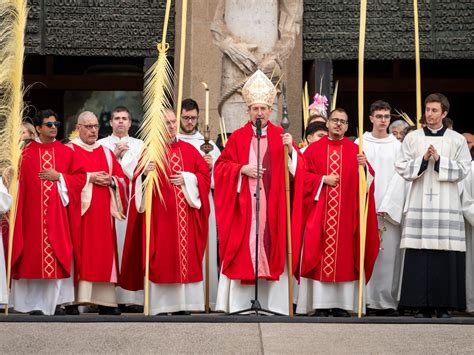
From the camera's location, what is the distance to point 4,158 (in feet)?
41.4

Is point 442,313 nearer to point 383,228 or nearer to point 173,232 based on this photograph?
point 383,228

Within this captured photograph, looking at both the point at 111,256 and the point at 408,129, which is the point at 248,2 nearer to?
the point at 408,129

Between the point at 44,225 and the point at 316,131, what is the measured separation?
2582 millimetres

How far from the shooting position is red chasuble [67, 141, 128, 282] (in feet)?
43.6

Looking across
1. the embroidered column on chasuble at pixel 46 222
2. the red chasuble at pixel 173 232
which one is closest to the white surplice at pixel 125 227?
the red chasuble at pixel 173 232

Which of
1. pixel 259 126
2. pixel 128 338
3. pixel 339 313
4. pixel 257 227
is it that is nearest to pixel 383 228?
pixel 339 313

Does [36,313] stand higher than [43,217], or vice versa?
[43,217]

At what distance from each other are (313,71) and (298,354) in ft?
29.5

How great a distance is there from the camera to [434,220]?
514 inches

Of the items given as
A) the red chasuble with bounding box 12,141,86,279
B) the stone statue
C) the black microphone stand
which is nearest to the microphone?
the black microphone stand

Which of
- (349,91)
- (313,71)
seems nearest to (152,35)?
(313,71)

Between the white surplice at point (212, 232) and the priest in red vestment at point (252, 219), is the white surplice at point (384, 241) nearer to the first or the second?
the priest in red vestment at point (252, 219)

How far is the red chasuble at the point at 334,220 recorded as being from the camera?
13.2 metres

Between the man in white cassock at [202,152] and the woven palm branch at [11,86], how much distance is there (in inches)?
64.3
